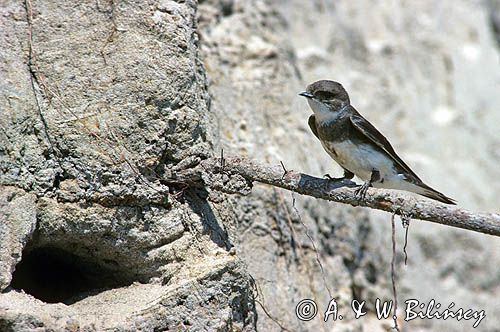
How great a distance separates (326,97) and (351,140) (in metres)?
0.28

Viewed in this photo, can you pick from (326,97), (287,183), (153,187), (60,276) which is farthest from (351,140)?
(60,276)

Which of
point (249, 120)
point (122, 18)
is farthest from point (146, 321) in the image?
point (249, 120)

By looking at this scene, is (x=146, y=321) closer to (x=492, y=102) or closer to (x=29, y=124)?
(x=29, y=124)

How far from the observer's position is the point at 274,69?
5844 millimetres

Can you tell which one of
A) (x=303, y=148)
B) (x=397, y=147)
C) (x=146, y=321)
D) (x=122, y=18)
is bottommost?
(x=146, y=321)

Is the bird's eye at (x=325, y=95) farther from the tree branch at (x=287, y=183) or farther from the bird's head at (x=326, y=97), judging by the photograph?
the tree branch at (x=287, y=183)

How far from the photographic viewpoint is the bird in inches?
188

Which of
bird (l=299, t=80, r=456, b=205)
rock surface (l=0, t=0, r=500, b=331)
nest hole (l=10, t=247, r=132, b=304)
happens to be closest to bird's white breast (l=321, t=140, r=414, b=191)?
bird (l=299, t=80, r=456, b=205)

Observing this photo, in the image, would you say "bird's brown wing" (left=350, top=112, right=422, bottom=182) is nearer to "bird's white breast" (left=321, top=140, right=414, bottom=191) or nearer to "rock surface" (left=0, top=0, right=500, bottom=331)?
"bird's white breast" (left=321, top=140, right=414, bottom=191)

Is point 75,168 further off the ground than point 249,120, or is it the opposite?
point 249,120

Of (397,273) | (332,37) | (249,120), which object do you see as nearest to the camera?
(249,120)

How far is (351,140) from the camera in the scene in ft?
15.8

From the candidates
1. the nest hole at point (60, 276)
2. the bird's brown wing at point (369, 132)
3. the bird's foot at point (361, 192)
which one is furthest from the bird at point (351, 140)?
the nest hole at point (60, 276)

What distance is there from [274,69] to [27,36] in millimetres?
2109
